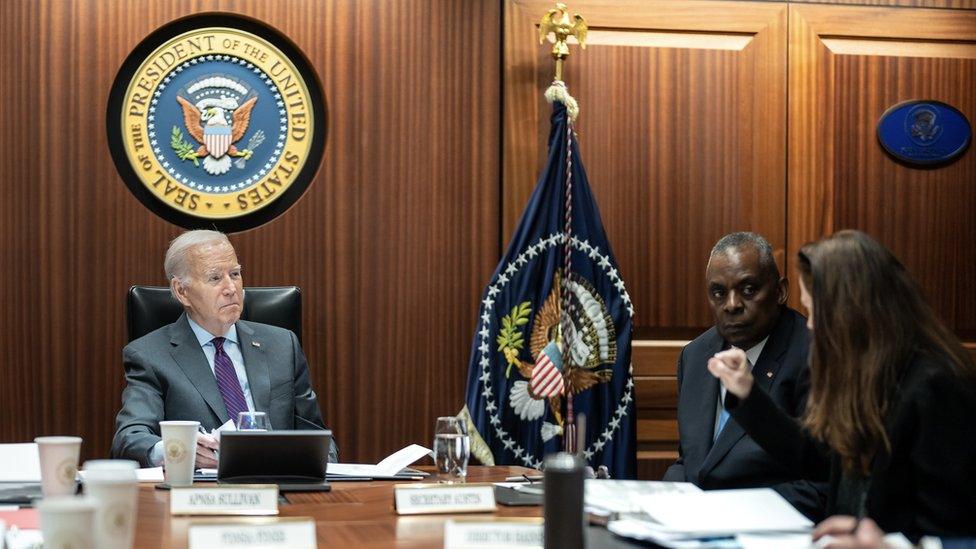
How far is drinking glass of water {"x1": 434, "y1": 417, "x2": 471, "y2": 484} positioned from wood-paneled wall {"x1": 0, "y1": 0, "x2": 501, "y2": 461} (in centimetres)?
193

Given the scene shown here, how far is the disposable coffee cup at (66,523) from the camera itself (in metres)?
1.35

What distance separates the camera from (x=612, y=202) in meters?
4.48

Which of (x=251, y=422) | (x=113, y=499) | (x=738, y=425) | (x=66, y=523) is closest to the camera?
(x=66, y=523)

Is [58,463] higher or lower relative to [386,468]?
higher

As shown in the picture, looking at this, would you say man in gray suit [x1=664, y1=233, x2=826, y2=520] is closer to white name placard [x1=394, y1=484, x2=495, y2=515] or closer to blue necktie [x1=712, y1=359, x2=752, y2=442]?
blue necktie [x1=712, y1=359, x2=752, y2=442]

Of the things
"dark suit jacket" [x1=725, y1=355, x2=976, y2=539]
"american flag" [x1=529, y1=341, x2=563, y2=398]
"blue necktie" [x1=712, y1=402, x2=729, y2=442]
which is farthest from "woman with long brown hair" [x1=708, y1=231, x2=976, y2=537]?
"american flag" [x1=529, y1=341, x2=563, y2=398]

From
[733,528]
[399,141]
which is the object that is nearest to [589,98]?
[399,141]

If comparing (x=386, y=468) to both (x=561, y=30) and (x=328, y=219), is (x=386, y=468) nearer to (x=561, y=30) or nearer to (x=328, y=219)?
(x=328, y=219)

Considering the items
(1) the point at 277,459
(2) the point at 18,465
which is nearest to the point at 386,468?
(1) the point at 277,459

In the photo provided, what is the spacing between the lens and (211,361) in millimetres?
3598

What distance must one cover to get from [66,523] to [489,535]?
0.66 meters

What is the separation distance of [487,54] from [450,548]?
297 cm

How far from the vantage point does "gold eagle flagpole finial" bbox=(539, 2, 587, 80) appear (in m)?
4.23

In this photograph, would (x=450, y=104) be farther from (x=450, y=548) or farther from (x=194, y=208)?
(x=450, y=548)
